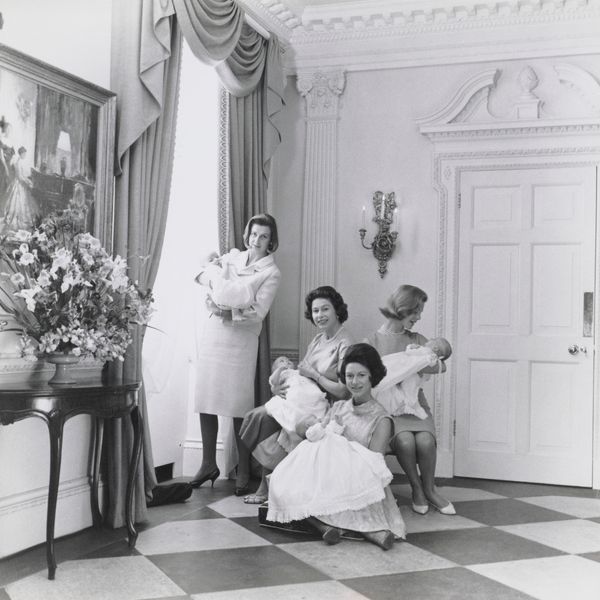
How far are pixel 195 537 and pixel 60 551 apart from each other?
635 mm

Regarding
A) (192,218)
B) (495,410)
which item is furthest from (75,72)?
(495,410)

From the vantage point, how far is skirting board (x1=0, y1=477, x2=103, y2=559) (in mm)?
3445

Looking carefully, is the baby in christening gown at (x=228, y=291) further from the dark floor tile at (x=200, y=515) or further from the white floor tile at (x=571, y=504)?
the white floor tile at (x=571, y=504)

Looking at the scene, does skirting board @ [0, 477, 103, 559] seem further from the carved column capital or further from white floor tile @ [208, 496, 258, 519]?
A: the carved column capital

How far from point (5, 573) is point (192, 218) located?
2777mm

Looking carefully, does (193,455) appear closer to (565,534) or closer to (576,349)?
(565,534)

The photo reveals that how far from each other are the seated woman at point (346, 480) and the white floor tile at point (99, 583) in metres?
0.78

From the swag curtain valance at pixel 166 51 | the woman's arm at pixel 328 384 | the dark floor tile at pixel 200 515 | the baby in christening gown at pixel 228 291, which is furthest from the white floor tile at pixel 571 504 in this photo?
the swag curtain valance at pixel 166 51

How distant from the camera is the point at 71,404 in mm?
3207

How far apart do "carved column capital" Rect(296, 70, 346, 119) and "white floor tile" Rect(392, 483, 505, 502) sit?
275cm

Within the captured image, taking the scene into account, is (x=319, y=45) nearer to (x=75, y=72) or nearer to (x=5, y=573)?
(x=75, y=72)

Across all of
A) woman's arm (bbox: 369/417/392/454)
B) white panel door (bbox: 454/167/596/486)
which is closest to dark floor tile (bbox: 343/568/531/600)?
woman's arm (bbox: 369/417/392/454)

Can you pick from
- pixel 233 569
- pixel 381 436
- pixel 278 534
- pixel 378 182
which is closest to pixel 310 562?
pixel 233 569

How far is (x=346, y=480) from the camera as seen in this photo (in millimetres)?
3736
